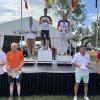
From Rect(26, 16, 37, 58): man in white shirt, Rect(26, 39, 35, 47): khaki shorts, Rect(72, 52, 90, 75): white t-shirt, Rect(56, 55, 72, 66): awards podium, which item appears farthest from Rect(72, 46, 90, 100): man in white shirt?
Rect(26, 39, 35, 47): khaki shorts

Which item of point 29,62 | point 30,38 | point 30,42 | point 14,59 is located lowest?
point 29,62

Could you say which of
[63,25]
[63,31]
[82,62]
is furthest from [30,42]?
[82,62]

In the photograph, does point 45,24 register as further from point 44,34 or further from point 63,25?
point 63,25

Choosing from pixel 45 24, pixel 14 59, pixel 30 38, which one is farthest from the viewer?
pixel 30 38

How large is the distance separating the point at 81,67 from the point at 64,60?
4829 mm

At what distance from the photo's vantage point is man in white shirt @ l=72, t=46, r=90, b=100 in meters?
11.1

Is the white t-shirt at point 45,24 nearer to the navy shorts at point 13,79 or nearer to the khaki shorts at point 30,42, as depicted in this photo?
the khaki shorts at point 30,42

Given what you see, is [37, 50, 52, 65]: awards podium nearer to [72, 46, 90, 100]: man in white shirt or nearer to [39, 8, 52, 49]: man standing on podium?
[39, 8, 52, 49]: man standing on podium

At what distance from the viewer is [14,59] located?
10961mm

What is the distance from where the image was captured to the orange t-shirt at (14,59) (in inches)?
431

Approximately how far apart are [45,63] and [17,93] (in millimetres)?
4240

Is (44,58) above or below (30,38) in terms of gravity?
below

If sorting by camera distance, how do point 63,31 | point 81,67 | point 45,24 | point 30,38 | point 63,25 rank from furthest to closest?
1. point 30,38
2. point 63,31
3. point 45,24
4. point 63,25
5. point 81,67

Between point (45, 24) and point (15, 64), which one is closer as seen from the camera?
point (15, 64)
